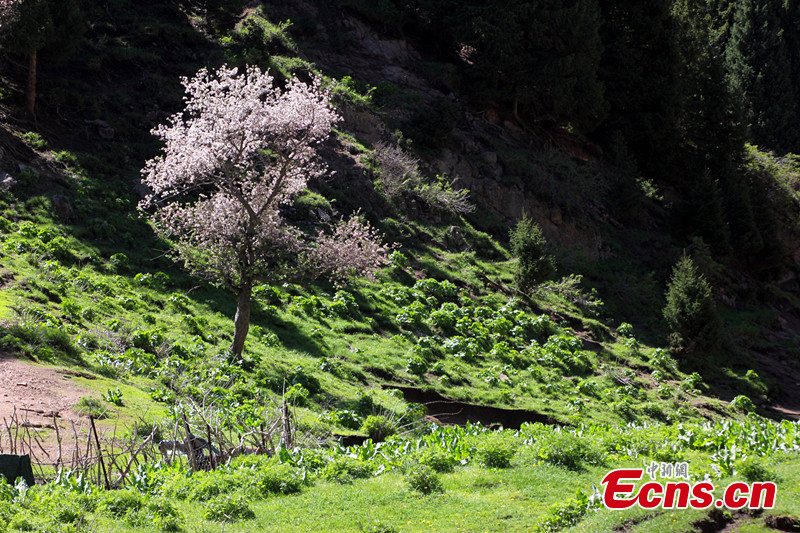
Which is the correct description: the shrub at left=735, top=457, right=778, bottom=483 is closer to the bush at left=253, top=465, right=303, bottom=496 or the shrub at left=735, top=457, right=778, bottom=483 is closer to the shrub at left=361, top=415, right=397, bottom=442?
the bush at left=253, top=465, right=303, bottom=496

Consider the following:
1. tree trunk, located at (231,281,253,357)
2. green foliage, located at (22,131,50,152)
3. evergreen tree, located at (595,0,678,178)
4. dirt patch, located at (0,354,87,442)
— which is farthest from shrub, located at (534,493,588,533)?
evergreen tree, located at (595,0,678,178)

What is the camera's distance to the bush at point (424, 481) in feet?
32.7

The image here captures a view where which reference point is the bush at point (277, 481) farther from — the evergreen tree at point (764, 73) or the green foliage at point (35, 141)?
the evergreen tree at point (764, 73)

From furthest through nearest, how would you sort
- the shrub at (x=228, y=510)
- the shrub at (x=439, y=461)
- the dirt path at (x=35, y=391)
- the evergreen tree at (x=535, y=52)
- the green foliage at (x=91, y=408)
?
the evergreen tree at (x=535, y=52) → the green foliage at (x=91, y=408) → the dirt path at (x=35, y=391) → the shrub at (x=439, y=461) → the shrub at (x=228, y=510)

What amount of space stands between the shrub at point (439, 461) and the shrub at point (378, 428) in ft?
11.4

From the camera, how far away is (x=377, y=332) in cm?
2209

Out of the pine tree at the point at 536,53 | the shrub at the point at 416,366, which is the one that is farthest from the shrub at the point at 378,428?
the pine tree at the point at 536,53

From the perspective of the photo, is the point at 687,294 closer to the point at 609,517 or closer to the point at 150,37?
the point at 609,517

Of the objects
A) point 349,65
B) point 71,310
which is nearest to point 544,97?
point 349,65

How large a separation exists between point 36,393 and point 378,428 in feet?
17.6

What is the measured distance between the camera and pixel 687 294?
85.9ft

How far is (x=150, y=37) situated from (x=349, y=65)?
779 cm

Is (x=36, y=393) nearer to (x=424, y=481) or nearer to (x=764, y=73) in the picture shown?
(x=424, y=481)

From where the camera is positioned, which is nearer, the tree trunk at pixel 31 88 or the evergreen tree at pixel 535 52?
the tree trunk at pixel 31 88
